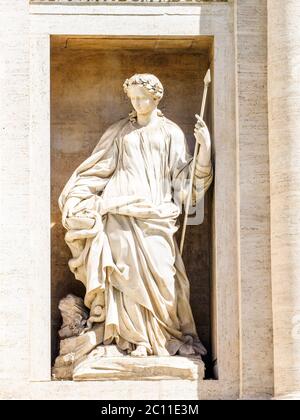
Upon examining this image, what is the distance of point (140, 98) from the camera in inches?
757

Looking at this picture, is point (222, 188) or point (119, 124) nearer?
point (222, 188)

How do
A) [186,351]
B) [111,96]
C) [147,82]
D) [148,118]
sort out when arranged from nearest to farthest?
[186,351] < [147,82] < [148,118] < [111,96]

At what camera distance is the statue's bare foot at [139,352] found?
61.6 feet

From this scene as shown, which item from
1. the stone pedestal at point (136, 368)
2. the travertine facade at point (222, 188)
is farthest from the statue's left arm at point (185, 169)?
the stone pedestal at point (136, 368)

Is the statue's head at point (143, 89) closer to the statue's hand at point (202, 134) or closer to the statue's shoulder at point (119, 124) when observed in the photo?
the statue's shoulder at point (119, 124)

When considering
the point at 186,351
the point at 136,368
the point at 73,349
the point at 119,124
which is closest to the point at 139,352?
the point at 136,368

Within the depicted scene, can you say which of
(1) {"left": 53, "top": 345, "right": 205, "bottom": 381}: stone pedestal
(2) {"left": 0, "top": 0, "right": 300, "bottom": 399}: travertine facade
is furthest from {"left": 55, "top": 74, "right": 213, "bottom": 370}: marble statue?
(2) {"left": 0, "top": 0, "right": 300, "bottom": 399}: travertine facade

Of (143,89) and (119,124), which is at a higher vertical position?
(143,89)

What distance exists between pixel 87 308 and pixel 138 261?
0.60m

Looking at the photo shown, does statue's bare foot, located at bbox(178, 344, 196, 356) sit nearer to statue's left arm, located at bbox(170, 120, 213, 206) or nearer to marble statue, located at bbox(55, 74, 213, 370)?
marble statue, located at bbox(55, 74, 213, 370)

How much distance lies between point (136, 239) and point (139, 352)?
89cm

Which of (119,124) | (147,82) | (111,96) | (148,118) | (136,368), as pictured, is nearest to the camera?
(136,368)

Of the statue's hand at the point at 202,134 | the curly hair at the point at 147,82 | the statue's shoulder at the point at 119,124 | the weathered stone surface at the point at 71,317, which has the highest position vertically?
the curly hair at the point at 147,82

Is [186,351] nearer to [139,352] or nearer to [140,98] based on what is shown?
[139,352]
